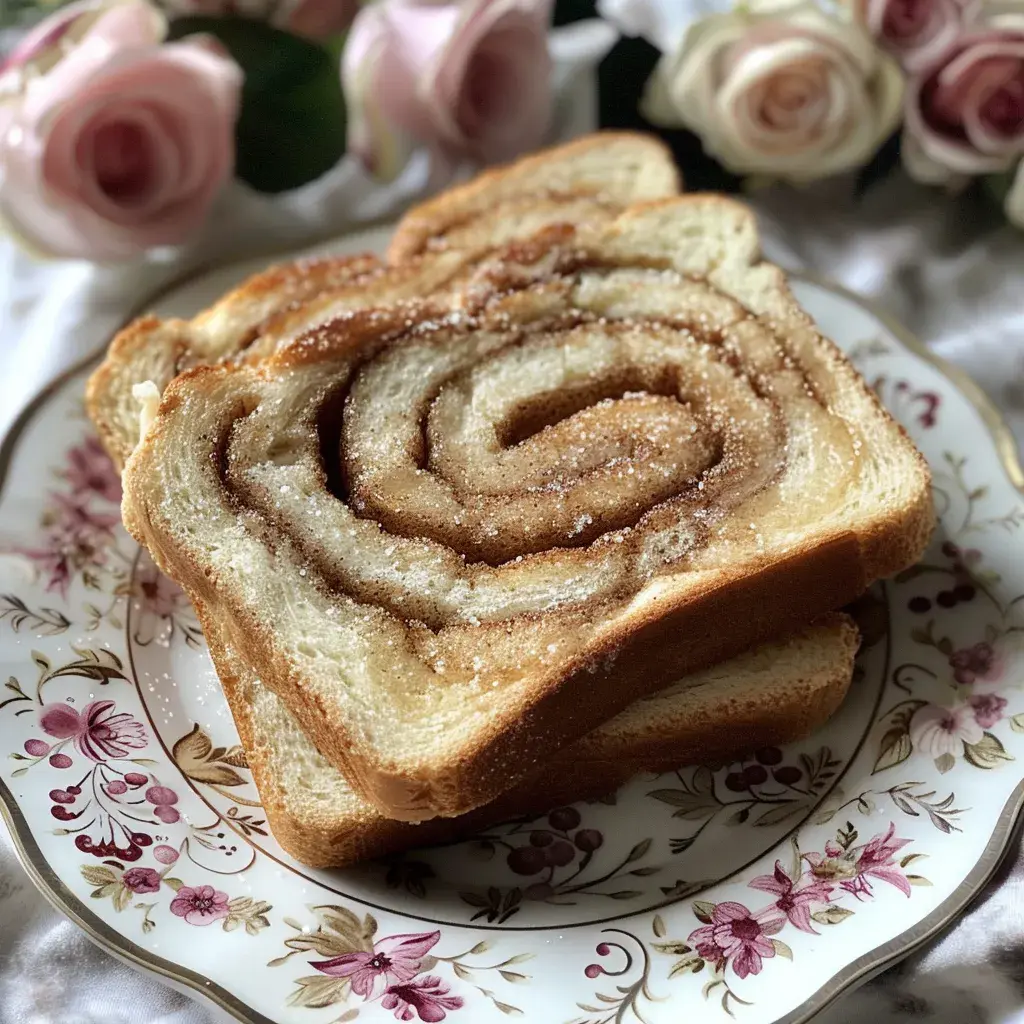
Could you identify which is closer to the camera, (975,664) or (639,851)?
(639,851)

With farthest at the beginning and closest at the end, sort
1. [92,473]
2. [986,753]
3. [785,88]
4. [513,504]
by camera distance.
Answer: [785,88] < [92,473] < [513,504] < [986,753]

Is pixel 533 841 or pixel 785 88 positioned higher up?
pixel 785 88

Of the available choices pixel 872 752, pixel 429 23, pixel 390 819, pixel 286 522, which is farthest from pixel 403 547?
pixel 429 23

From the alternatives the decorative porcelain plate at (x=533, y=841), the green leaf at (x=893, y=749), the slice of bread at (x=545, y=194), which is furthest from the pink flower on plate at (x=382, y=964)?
the slice of bread at (x=545, y=194)

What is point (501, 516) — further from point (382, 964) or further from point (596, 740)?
point (382, 964)

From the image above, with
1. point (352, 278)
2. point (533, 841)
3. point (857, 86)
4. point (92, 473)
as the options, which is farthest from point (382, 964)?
point (857, 86)

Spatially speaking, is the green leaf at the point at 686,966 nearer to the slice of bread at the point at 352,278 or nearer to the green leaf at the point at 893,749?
the green leaf at the point at 893,749

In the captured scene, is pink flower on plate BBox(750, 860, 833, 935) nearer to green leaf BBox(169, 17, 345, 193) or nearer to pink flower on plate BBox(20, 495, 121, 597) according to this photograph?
pink flower on plate BBox(20, 495, 121, 597)

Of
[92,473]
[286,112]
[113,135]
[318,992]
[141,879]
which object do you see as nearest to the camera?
[318,992]
